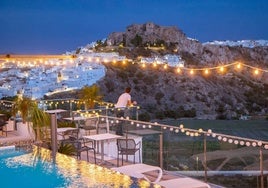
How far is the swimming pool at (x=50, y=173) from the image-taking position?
17.5 ft

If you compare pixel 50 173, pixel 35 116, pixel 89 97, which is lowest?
pixel 50 173

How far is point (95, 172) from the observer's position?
580 centimetres

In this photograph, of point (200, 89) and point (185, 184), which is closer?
point (185, 184)

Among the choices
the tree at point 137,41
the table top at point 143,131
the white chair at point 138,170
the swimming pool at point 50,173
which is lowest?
the swimming pool at point 50,173

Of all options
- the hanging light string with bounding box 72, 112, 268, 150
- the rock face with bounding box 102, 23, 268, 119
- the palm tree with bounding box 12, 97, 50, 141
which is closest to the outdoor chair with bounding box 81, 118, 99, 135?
the hanging light string with bounding box 72, 112, 268, 150

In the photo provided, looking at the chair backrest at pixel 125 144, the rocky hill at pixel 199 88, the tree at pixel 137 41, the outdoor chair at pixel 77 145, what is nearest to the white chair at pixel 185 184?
the chair backrest at pixel 125 144

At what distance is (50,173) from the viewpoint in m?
6.50

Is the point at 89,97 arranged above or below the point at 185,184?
above

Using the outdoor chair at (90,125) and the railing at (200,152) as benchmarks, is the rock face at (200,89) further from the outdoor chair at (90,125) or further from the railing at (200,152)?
the railing at (200,152)

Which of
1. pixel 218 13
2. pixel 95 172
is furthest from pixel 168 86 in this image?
pixel 95 172

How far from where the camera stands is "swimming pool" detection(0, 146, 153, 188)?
5332mm

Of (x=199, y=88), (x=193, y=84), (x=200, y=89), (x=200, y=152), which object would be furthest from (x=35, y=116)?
(x=200, y=89)

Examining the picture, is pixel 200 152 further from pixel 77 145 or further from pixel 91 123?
pixel 91 123

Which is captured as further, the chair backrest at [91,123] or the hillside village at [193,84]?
the hillside village at [193,84]
